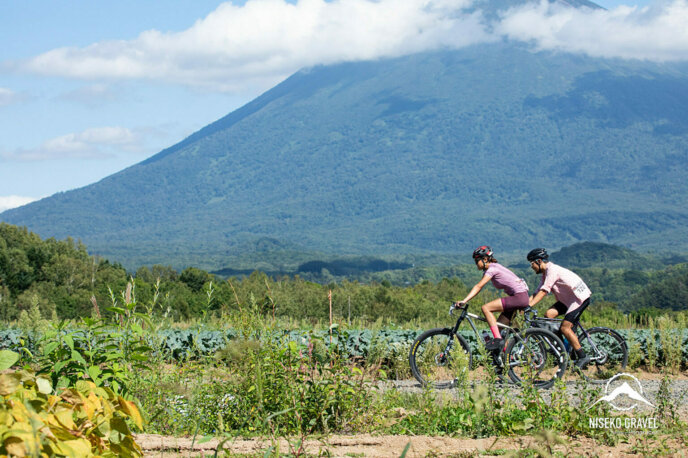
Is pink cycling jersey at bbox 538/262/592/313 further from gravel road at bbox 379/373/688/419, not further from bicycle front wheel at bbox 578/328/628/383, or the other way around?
gravel road at bbox 379/373/688/419

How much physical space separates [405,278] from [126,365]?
90.2 metres

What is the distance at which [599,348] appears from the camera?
935 centimetres

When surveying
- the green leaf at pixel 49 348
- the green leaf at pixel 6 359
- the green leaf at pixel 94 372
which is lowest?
the green leaf at pixel 94 372

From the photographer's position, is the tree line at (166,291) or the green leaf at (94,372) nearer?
the green leaf at (94,372)

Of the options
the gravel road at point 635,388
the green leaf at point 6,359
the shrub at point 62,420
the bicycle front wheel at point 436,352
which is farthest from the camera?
the bicycle front wheel at point 436,352

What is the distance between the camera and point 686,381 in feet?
29.7

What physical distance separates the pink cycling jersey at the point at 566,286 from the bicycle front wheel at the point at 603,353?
65cm

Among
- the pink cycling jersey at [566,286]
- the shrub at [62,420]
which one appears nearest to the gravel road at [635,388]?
the pink cycling jersey at [566,286]

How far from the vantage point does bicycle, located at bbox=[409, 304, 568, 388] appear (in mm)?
8320

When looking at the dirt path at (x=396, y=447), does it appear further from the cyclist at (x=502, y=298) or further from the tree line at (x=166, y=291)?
the tree line at (x=166, y=291)

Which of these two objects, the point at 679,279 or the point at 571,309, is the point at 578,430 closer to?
the point at 571,309

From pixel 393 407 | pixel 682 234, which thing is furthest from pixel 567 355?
pixel 682 234

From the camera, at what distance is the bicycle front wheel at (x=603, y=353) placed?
8.98 meters

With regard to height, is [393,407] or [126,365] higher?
[126,365]
